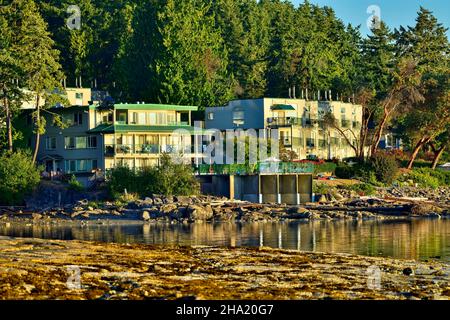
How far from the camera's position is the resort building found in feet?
282

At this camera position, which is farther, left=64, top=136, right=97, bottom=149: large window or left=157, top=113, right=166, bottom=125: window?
left=157, top=113, right=166, bottom=125: window

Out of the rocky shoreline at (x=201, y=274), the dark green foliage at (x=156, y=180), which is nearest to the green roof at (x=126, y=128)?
the dark green foliage at (x=156, y=180)

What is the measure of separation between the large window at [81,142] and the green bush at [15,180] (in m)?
9.37

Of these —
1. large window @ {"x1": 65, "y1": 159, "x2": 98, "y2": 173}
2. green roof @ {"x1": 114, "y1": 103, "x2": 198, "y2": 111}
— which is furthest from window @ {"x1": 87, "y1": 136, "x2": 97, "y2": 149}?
green roof @ {"x1": 114, "y1": 103, "x2": 198, "y2": 111}

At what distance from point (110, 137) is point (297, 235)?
1240 inches

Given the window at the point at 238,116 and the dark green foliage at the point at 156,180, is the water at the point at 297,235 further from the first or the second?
the window at the point at 238,116

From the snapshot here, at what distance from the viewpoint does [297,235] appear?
59.0 m

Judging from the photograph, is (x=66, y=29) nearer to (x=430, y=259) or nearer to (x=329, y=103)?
(x=329, y=103)

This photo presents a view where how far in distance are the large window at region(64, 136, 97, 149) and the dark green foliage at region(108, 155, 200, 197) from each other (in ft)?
33.6

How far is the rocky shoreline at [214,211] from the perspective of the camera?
70.4 meters

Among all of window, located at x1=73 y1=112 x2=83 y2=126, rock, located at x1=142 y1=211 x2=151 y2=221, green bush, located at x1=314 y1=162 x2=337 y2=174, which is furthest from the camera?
green bush, located at x1=314 y1=162 x2=337 y2=174

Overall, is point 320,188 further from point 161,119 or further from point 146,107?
point 146,107

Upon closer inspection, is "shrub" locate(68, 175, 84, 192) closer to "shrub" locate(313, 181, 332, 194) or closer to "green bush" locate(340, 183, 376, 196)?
"shrub" locate(313, 181, 332, 194)

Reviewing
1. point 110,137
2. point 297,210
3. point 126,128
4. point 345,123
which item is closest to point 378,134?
point 345,123
